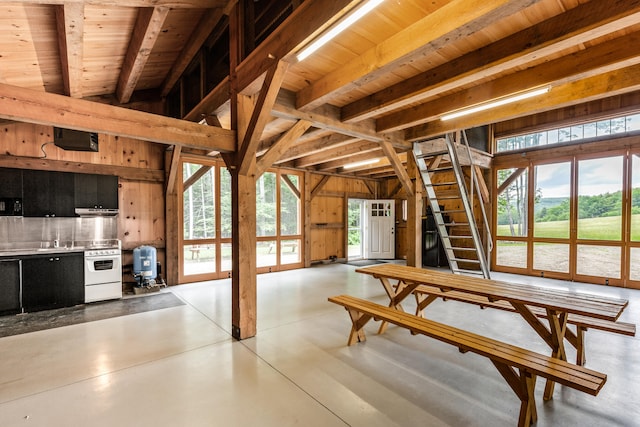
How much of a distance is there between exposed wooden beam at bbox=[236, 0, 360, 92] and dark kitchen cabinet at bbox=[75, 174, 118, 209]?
3.54m

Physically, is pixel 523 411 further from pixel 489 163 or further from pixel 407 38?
pixel 489 163

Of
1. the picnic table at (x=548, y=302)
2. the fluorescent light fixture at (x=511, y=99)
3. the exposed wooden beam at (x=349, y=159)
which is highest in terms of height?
the fluorescent light fixture at (x=511, y=99)

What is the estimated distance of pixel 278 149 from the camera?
336 cm

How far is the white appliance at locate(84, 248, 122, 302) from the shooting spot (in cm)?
445

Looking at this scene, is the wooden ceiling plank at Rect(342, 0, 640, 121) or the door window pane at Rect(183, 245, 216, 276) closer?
the wooden ceiling plank at Rect(342, 0, 640, 121)

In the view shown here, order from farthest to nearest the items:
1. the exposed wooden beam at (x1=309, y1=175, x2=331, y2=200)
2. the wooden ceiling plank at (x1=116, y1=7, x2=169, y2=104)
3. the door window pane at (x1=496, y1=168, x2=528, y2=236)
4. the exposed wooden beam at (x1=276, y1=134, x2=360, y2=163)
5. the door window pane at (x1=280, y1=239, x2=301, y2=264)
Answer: the exposed wooden beam at (x1=309, y1=175, x2=331, y2=200)
the door window pane at (x1=280, y1=239, x2=301, y2=264)
the door window pane at (x1=496, y1=168, x2=528, y2=236)
the exposed wooden beam at (x1=276, y1=134, x2=360, y2=163)
the wooden ceiling plank at (x1=116, y1=7, x2=169, y2=104)

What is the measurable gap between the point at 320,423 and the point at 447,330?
1175 millimetres

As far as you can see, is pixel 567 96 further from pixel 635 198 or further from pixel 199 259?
pixel 199 259

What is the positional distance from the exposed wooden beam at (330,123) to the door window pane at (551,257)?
4.07 meters

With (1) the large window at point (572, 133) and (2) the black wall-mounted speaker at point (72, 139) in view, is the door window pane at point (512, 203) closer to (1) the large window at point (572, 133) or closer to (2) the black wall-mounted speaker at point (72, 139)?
(1) the large window at point (572, 133)

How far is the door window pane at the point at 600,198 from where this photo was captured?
5.44 m

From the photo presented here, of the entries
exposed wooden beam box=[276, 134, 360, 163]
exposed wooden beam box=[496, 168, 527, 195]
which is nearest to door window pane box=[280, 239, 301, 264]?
exposed wooden beam box=[276, 134, 360, 163]

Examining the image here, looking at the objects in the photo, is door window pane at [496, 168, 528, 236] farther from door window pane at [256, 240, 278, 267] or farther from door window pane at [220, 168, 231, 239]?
door window pane at [220, 168, 231, 239]

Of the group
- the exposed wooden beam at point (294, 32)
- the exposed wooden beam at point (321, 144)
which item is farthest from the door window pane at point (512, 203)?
the exposed wooden beam at point (294, 32)
